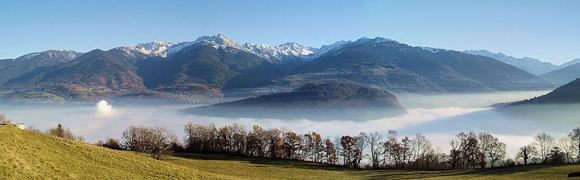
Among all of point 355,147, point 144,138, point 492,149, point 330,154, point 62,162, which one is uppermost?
point 144,138

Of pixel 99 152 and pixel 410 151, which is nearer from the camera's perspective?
pixel 99 152

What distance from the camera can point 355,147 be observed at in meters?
126

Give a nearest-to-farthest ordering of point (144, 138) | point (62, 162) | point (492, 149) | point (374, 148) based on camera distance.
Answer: point (62, 162)
point (492, 149)
point (144, 138)
point (374, 148)

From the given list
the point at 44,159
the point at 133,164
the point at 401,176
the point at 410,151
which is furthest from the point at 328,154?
the point at 44,159

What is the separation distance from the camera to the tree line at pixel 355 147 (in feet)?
375

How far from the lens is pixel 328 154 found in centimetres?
12794

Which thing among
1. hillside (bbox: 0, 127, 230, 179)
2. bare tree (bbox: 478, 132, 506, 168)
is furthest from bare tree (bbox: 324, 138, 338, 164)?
hillside (bbox: 0, 127, 230, 179)

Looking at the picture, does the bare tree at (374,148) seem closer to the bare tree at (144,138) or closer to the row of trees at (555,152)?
the row of trees at (555,152)

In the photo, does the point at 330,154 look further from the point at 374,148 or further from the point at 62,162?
the point at 62,162

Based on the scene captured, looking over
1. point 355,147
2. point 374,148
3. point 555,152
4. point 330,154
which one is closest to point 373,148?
point 374,148

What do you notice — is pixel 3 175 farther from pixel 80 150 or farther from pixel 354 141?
pixel 354 141

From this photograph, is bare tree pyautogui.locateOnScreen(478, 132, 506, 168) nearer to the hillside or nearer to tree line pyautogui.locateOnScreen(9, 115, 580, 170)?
tree line pyautogui.locateOnScreen(9, 115, 580, 170)

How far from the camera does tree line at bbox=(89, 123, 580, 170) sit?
375ft

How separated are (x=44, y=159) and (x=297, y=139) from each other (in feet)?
321
